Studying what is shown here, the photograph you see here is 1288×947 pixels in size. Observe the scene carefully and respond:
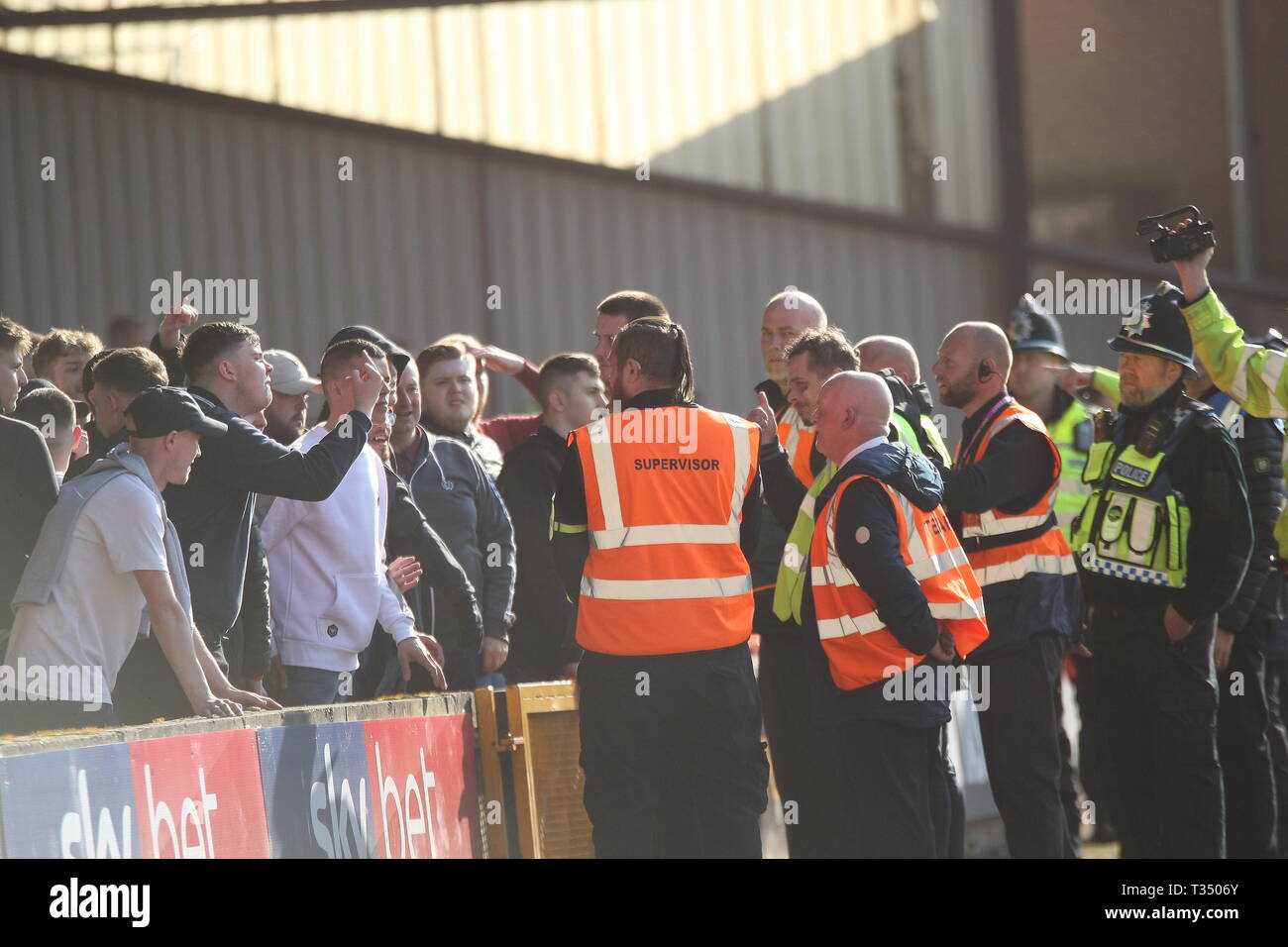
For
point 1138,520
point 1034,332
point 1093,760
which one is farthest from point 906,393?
point 1093,760

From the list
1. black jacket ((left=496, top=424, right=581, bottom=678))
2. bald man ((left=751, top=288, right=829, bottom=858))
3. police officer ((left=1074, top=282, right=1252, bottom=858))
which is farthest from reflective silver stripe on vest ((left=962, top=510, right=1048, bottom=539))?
black jacket ((left=496, top=424, right=581, bottom=678))

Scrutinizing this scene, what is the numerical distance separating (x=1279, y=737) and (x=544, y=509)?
3.05m

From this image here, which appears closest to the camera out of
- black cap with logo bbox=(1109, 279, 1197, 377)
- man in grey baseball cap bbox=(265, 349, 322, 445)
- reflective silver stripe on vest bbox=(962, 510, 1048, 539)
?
reflective silver stripe on vest bbox=(962, 510, 1048, 539)

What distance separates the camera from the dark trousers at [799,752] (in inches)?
224

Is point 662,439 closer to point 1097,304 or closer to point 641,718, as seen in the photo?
point 641,718

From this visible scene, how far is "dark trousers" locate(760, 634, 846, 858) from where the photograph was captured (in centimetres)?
569

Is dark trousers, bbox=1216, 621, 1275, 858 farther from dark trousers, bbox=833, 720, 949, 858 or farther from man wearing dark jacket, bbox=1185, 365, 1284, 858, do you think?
dark trousers, bbox=833, 720, 949, 858

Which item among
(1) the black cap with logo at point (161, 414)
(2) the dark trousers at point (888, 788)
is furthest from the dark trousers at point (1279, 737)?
(1) the black cap with logo at point (161, 414)

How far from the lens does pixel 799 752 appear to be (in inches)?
229

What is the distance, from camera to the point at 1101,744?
745 cm

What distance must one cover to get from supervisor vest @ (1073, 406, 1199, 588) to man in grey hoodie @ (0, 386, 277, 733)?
10.3 feet

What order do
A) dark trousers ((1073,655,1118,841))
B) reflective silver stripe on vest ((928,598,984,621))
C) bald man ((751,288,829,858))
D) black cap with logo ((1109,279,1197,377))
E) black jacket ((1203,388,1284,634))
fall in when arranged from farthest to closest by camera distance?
dark trousers ((1073,655,1118,841)) → black jacket ((1203,388,1284,634)) → black cap with logo ((1109,279,1197,377)) → bald man ((751,288,829,858)) → reflective silver stripe on vest ((928,598,984,621))

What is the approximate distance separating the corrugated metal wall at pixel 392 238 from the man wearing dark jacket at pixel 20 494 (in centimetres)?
664

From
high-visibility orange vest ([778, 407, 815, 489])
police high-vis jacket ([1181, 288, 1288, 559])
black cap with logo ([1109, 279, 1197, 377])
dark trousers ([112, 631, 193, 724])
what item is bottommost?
dark trousers ([112, 631, 193, 724])
